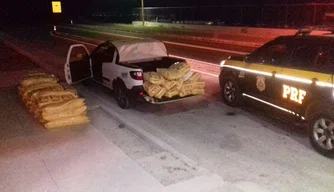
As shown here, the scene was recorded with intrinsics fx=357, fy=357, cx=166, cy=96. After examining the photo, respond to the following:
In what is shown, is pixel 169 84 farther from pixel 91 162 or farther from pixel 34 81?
pixel 34 81

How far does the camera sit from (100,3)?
8225 cm

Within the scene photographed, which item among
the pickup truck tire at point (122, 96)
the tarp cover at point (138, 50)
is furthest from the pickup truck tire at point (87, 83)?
the pickup truck tire at point (122, 96)

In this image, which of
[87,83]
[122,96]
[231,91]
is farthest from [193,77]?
[87,83]

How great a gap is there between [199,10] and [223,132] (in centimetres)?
3453

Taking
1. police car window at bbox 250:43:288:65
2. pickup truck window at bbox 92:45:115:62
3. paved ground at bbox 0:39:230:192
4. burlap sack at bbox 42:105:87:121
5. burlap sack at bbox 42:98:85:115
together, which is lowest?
paved ground at bbox 0:39:230:192

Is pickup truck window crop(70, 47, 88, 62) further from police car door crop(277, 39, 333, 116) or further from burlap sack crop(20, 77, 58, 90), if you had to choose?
police car door crop(277, 39, 333, 116)

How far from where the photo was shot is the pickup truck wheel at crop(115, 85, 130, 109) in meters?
8.94

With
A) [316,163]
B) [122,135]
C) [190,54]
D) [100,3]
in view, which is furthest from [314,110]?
[100,3]

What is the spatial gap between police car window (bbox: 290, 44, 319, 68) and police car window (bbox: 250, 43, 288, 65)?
0.30 meters

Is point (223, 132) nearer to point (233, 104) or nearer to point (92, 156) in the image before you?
point (233, 104)

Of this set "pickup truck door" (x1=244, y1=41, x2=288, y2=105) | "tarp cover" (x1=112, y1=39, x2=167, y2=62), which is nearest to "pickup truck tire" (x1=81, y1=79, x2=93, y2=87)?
"tarp cover" (x1=112, y1=39, x2=167, y2=62)

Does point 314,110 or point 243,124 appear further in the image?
point 243,124

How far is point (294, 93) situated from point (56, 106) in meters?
4.88

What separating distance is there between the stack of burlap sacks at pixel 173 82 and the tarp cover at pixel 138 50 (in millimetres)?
1138
